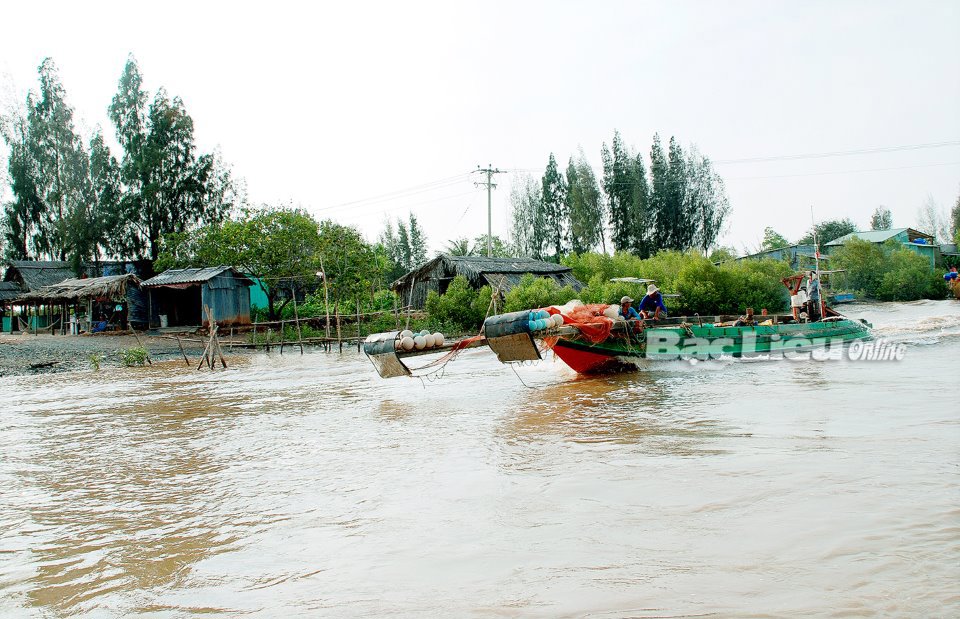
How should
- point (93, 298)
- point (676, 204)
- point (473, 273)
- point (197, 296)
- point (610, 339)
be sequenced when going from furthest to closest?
1. point (676, 204)
2. point (197, 296)
3. point (93, 298)
4. point (473, 273)
5. point (610, 339)

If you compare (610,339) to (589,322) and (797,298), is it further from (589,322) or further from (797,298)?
(797,298)

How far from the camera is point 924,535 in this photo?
13.5 feet

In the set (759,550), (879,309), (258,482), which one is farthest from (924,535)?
(879,309)

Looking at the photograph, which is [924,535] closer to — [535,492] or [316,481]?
[535,492]

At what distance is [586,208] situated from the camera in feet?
144

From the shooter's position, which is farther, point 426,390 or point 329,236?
point 329,236

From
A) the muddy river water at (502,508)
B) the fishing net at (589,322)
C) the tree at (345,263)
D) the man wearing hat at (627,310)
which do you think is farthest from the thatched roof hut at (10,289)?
the fishing net at (589,322)

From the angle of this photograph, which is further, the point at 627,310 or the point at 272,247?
the point at 272,247

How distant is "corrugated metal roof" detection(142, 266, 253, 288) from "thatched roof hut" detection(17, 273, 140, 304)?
854 mm

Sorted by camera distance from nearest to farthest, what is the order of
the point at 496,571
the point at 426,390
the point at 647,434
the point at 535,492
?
1. the point at 496,571
2. the point at 535,492
3. the point at 647,434
4. the point at 426,390

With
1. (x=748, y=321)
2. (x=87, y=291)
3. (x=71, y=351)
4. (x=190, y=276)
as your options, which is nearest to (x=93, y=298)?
(x=87, y=291)

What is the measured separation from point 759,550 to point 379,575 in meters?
2.13

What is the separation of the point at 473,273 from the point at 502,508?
68.6ft

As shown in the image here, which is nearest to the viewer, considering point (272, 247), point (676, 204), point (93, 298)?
point (272, 247)
